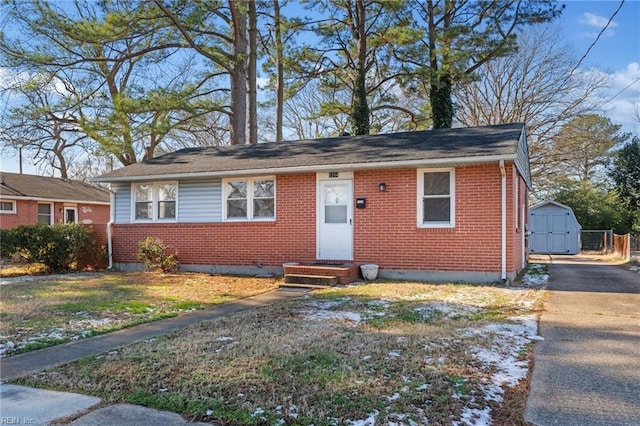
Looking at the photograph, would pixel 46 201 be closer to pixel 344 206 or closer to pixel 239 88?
pixel 239 88

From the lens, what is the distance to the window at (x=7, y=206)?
66.2 feet

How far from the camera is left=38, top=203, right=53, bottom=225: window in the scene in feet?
73.2

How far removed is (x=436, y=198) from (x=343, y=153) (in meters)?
2.68

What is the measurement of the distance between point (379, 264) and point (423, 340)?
18.1 ft

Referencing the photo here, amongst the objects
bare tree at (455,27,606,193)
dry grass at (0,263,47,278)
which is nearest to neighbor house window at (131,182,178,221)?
dry grass at (0,263,47,278)

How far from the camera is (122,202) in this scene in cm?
1312

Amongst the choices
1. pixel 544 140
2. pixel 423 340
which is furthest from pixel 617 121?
pixel 423 340

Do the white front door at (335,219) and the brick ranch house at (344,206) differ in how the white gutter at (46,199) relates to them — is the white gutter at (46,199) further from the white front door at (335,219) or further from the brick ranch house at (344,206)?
the white front door at (335,219)

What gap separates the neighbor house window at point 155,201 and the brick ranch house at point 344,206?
0.03 meters

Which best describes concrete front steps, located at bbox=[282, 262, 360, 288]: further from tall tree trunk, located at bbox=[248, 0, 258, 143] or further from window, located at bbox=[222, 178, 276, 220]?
tall tree trunk, located at bbox=[248, 0, 258, 143]

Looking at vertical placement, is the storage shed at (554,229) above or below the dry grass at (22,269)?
above

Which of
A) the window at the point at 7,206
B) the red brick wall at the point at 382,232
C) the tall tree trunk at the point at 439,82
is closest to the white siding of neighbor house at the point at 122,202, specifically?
the red brick wall at the point at 382,232

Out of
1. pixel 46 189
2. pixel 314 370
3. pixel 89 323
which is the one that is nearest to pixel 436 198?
pixel 314 370

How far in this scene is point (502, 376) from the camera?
151 inches
